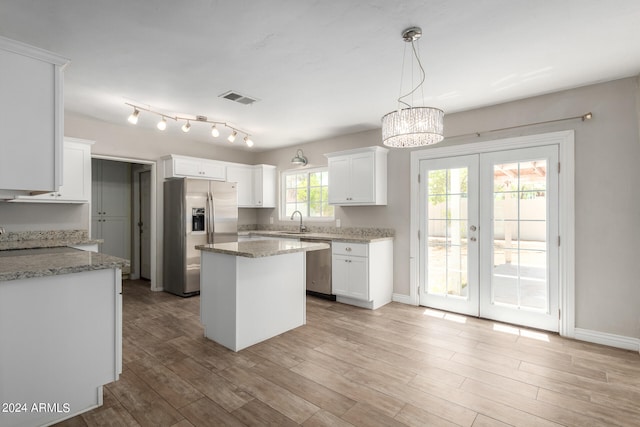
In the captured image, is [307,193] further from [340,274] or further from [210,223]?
[340,274]

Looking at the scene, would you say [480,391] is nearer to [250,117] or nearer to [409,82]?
[409,82]

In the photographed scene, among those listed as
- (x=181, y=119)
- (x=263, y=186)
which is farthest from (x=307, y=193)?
(x=181, y=119)

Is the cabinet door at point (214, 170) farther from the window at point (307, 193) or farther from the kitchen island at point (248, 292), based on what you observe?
the kitchen island at point (248, 292)

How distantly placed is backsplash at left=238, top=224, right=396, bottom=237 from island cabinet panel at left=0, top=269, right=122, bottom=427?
3.35 meters

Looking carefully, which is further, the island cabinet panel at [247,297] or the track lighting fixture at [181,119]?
the track lighting fixture at [181,119]

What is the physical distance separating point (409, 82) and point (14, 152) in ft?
10.0

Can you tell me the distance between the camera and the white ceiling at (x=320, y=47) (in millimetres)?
1958

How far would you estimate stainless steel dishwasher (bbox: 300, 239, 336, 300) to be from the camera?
4.46 meters

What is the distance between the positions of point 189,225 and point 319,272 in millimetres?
2016

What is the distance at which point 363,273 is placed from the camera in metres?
4.05

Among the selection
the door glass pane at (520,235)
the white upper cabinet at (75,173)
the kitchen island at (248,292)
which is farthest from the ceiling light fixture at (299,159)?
the door glass pane at (520,235)

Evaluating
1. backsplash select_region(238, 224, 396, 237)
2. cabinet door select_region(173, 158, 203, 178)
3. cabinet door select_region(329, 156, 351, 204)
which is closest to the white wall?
backsplash select_region(238, 224, 396, 237)

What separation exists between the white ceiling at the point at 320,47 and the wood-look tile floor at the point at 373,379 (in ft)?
8.06

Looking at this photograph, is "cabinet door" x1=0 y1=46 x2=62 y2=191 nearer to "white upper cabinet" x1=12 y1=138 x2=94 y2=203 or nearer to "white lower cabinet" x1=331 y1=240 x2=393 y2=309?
"white upper cabinet" x1=12 y1=138 x2=94 y2=203
